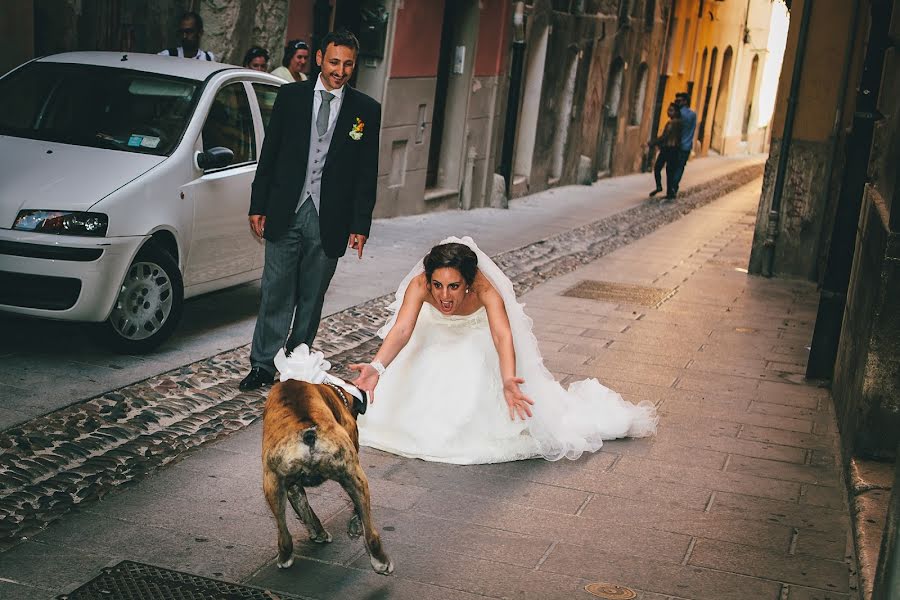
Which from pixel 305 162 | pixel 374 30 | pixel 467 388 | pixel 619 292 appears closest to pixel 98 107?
pixel 305 162

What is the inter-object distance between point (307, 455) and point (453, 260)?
188cm

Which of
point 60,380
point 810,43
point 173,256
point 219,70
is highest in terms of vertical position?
point 810,43

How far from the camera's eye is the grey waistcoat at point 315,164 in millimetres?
7070

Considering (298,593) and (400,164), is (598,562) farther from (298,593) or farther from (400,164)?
(400,164)

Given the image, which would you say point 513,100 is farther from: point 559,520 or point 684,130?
point 559,520

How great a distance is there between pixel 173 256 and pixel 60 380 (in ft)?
4.30

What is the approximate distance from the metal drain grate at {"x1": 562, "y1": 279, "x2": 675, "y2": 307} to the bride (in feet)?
16.7

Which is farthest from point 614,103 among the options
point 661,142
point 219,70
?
point 219,70

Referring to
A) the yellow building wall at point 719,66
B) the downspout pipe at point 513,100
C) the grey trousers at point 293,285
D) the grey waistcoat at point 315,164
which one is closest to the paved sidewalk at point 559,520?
the grey trousers at point 293,285

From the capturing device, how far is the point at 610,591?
15.5ft

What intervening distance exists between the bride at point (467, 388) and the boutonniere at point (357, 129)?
901 millimetres

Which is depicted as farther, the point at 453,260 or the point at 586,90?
the point at 586,90

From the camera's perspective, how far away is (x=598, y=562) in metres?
5.02

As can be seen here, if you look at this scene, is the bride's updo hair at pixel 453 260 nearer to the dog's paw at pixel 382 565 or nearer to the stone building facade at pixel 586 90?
the dog's paw at pixel 382 565
